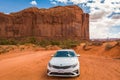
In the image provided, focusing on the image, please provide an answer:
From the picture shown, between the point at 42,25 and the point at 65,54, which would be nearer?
the point at 65,54

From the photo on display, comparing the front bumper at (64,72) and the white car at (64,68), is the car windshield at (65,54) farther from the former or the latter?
the front bumper at (64,72)

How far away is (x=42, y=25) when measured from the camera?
109 metres

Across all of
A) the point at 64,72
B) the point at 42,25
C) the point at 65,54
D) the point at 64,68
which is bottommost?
the point at 64,72

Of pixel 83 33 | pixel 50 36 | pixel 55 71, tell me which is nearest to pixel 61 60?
pixel 55 71

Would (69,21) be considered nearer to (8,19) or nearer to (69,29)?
(69,29)

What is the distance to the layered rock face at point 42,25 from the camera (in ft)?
350

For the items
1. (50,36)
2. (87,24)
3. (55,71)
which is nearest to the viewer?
(55,71)

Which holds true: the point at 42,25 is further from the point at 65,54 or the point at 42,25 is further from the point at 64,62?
the point at 64,62

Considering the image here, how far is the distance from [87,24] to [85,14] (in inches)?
220

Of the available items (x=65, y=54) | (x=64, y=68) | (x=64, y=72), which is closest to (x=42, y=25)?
(x=65, y=54)

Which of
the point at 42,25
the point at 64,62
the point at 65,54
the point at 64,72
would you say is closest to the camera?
the point at 64,72

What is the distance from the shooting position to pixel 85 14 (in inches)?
4643

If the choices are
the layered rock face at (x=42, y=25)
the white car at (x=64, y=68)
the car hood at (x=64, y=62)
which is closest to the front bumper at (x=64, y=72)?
the white car at (x=64, y=68)

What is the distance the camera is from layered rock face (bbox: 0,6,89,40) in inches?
4200
